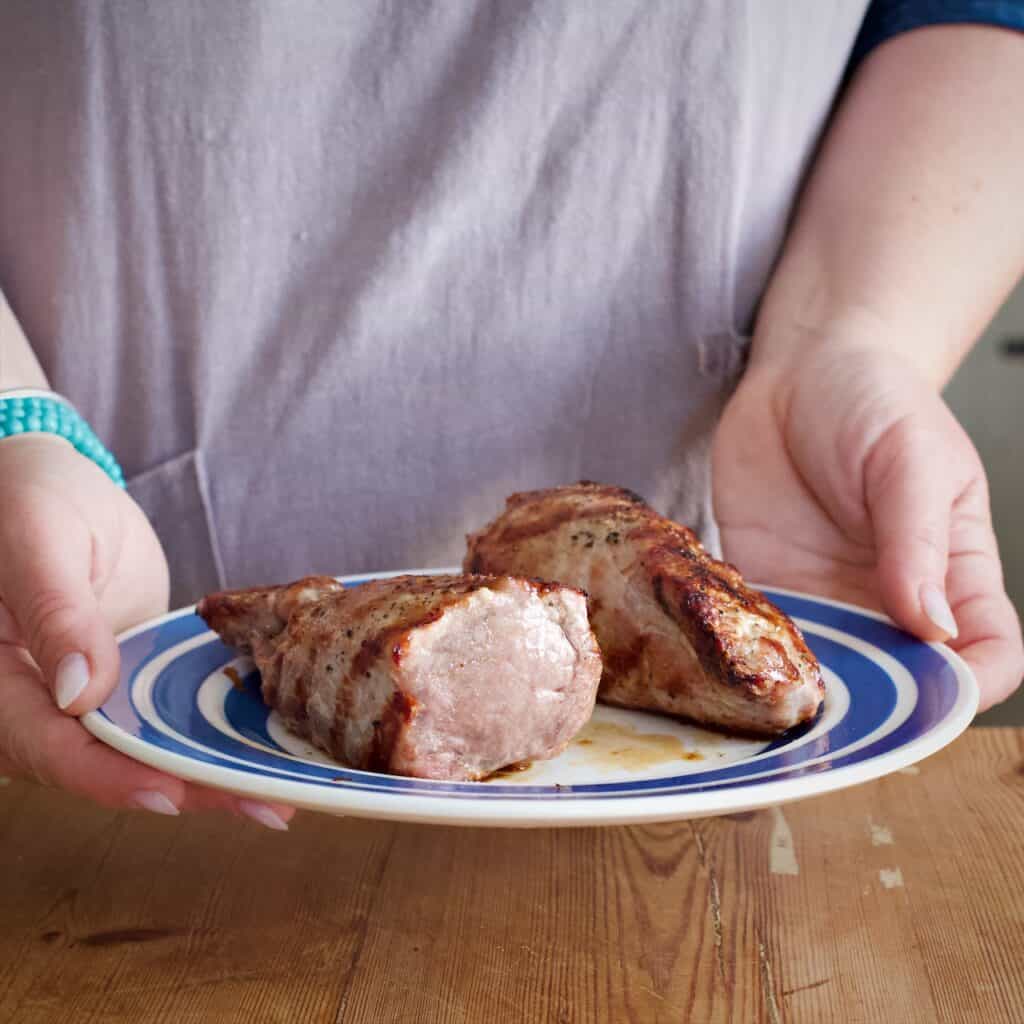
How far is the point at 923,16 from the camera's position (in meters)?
2.17

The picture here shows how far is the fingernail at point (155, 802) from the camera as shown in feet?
3.76

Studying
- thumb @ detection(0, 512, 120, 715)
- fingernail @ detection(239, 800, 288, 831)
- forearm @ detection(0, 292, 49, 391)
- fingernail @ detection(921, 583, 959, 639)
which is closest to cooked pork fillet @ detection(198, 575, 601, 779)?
fingernail @ detection(239, 800, 288, 831)

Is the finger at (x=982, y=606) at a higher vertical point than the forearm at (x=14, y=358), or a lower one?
lower

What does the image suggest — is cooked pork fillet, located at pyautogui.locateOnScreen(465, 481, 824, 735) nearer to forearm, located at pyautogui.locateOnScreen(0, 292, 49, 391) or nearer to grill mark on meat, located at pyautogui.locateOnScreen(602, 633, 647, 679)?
grill mark on meat, located at pyautogui.locateOnScreen(602, 633, 647, 679)

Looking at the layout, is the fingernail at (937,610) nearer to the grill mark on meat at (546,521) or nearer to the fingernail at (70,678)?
the grill mark on meat at (546,521)

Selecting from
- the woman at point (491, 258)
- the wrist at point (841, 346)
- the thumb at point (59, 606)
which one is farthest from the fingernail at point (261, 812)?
the wrist at point (841, 346)

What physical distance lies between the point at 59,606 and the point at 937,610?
1008mm

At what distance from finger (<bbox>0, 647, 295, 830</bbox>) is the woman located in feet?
1.40

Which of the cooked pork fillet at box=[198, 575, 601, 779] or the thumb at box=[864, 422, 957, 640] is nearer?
the cooked pork fillet at box=[198, 575, 601, 779]

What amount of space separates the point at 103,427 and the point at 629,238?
0.98m

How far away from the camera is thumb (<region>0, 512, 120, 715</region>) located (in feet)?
3.99

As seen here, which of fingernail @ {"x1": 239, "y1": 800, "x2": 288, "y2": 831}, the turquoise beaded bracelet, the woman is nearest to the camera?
fingernail @ {"x1": 239, "y1": 800, "x2": 288, "y2": 831}

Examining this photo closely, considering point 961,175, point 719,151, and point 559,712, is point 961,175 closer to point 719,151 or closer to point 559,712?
point 719,151

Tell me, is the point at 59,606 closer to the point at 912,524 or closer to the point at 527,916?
the point at 527,916
